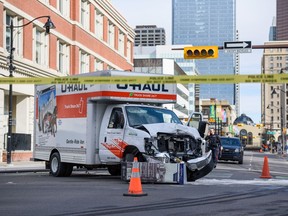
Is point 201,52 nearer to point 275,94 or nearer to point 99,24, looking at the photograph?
point 99,24

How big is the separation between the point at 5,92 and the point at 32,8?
620 centimetres

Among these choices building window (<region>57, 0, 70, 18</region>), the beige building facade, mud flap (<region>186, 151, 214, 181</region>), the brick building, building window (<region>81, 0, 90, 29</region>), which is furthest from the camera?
the beige building facade

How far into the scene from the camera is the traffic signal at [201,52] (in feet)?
76.4

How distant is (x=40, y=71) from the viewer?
3559 centimetres

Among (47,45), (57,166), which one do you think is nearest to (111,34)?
(47,45)

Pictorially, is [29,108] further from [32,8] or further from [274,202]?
[274,202]

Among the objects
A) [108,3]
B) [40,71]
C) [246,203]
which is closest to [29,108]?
[40,71]

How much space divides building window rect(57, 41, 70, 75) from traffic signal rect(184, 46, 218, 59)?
61.7 ft

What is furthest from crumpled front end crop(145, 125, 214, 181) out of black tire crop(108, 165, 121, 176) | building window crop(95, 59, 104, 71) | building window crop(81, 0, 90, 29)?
building window crop(95, 59, 104, 71)

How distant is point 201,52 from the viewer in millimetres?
23516

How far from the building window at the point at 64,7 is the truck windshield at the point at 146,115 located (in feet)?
82.4

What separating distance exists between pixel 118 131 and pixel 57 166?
319cm

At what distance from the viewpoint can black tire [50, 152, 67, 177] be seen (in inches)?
714

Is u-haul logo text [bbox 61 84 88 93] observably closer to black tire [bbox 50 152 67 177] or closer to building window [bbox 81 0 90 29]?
black tire [bbox 50 152 67 177]
